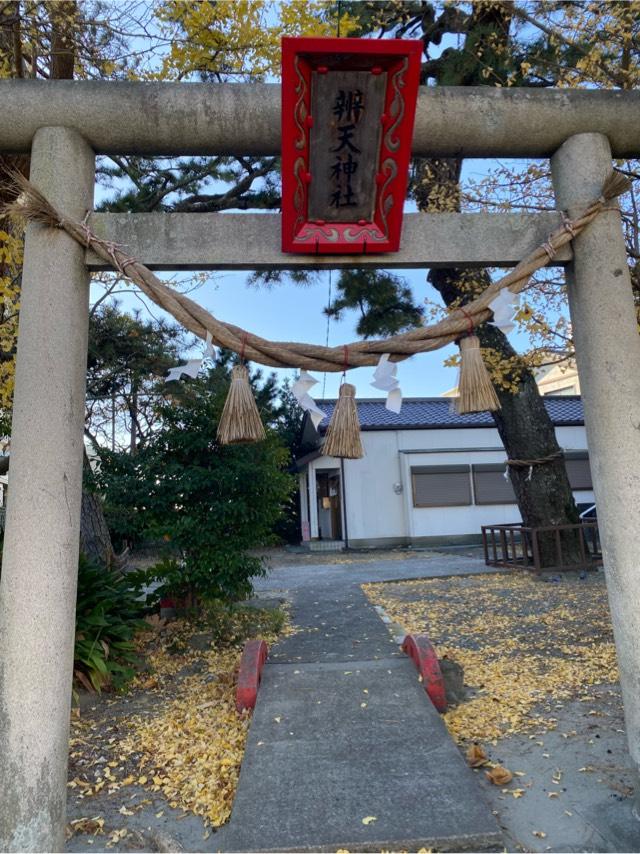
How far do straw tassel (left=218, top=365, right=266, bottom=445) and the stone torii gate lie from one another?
591 mm

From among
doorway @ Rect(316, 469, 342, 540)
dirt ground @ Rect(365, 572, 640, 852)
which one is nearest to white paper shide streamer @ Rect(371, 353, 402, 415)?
dirt ground @ Rect(365, 572, 640, 852)

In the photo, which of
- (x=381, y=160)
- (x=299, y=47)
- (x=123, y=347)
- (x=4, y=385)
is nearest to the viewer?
(x=299, y=47)

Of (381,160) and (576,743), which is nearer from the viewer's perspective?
(381,160)

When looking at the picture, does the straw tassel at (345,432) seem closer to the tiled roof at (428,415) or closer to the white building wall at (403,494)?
the tiled roof at (428,415)

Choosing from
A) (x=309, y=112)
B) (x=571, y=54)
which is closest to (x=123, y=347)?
(x=571, y=54)

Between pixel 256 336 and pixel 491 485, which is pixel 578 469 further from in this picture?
pixel 256 336

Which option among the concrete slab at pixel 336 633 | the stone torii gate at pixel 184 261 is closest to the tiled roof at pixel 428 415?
the concrete slab at pixel 336 633

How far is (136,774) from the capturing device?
→ 3.34 meters

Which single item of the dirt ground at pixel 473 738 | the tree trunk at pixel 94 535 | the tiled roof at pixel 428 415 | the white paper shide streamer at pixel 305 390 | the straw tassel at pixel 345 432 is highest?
the tiled roof at pixel 428 415

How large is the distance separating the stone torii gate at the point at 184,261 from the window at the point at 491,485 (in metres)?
15.1

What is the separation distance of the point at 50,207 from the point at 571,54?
254 inches

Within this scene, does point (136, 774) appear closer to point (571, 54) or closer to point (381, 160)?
point (381, 160)

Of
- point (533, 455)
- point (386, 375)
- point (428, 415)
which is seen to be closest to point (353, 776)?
point (386, 375)

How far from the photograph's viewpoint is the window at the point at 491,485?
56.6 ft
